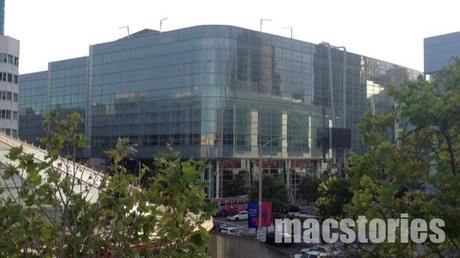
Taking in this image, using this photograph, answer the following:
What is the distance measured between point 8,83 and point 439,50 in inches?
1920

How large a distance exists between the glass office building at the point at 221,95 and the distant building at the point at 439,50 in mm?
17825

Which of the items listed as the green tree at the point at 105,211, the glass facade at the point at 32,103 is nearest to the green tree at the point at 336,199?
the green tree at the point at 105,211

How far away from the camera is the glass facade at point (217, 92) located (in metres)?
65.6

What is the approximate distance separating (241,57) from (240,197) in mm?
16684

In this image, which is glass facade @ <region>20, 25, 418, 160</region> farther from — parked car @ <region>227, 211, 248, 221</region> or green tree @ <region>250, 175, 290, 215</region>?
green tree @ <region>250, 175, 290, 215</region>

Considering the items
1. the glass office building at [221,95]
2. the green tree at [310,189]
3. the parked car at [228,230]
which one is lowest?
the parked car at [228,230]

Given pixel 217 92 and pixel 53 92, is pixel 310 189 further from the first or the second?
pixel 53 92

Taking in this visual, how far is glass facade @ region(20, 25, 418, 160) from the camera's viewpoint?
65.6 metres

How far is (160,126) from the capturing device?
7075 centimetres

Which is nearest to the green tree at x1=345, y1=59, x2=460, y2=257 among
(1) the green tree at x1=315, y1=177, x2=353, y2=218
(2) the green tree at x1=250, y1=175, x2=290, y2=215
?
(1) the green tree at x1=315, y1=177, x2=353, y2=218

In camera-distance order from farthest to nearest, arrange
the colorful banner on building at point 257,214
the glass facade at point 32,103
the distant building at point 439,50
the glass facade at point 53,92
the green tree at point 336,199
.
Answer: the glass facade at point 32,103
the glass facade at point 53,92
the distant building at point 439,50
the colorful banner on building at point 257,214
the green tree at point 336,199

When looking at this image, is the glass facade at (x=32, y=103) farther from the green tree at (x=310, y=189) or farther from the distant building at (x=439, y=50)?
the distant building at (x=439, y=50)

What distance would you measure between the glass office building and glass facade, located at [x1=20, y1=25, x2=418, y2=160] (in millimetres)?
128

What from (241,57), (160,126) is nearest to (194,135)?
(160,126)
